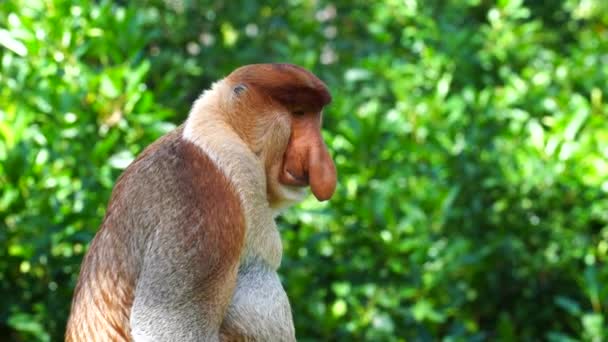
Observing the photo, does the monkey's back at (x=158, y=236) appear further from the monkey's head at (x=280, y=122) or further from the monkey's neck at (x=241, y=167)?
the monkey's head at (x=280, y=122)

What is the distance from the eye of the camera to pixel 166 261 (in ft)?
7.23

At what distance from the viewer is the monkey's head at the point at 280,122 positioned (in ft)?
7.77

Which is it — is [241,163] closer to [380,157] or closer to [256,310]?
[256,310]

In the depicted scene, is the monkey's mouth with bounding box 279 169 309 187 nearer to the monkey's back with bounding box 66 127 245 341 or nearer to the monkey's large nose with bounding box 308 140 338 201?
the monkey's large nose with bounding box 308 140 338 201

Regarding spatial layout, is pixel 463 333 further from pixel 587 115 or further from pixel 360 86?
pixel 360 86

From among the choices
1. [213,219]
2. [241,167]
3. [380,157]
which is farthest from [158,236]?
[380,157]

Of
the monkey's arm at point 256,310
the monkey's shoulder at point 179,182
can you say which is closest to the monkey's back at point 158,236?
the monkey's shoulder at point 179,182

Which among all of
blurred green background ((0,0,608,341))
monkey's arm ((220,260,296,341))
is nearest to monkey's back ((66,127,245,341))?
monkey's arm ((220,260,296,341))

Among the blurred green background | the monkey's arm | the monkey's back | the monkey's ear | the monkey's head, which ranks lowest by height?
the blurred green background

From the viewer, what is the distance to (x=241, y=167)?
7.55ft

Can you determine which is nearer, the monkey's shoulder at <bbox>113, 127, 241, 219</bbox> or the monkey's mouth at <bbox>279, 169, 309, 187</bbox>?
the monkey's shoulder at <bbox>113, 127, 241, 219</bbox>

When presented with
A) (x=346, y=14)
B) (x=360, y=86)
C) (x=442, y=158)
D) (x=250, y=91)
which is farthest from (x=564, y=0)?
(x=250, y=91)

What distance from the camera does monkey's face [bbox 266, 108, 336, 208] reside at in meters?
2.34

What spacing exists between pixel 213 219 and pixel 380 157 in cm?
227
